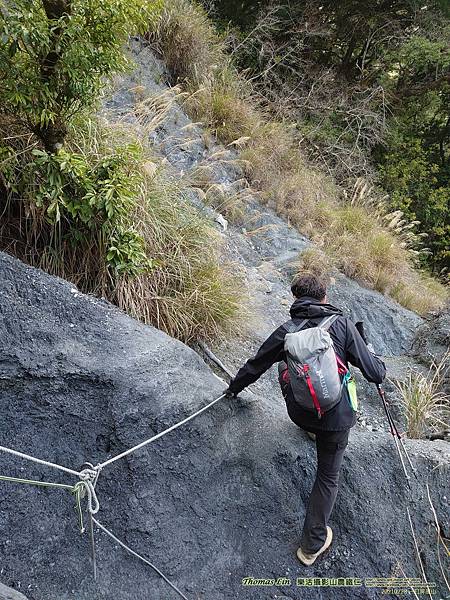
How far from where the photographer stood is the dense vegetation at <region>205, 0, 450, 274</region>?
9.19 metres

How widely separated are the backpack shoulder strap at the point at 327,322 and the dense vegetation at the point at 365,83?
7125 millimetres

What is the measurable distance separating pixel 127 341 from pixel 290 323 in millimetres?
983

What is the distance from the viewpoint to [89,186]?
3127mm

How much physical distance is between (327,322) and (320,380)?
0.33m

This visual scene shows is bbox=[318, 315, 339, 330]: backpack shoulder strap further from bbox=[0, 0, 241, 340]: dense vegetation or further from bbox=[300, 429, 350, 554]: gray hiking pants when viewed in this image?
bbox=[0, 0, 241, 340]: dense vegetation

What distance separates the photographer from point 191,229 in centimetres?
434

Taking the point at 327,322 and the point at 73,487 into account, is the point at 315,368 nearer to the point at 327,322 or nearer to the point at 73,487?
the point at 327,322

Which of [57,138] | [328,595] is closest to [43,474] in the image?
[328,595]

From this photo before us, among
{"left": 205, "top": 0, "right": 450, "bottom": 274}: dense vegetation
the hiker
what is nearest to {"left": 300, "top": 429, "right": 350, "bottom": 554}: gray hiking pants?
the hiker

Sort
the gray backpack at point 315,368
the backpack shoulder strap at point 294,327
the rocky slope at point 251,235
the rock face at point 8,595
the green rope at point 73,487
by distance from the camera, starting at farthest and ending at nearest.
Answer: the rocky slope at point 251,235 → the backpack shoulder strap at point 294,327 → the gray backpack at point 315,368 → the green rope at point 73,487 → the rock face at point 8,595

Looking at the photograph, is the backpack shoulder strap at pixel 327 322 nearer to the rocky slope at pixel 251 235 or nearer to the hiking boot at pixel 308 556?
the hiking boot at pixel 308 556

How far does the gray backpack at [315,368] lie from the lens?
237cm

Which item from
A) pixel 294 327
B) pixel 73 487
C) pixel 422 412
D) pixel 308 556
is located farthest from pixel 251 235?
pixel 73 487

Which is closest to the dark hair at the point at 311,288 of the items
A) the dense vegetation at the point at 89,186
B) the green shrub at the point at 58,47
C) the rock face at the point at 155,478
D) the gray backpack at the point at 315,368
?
the gray backpack at the point at 315,368
